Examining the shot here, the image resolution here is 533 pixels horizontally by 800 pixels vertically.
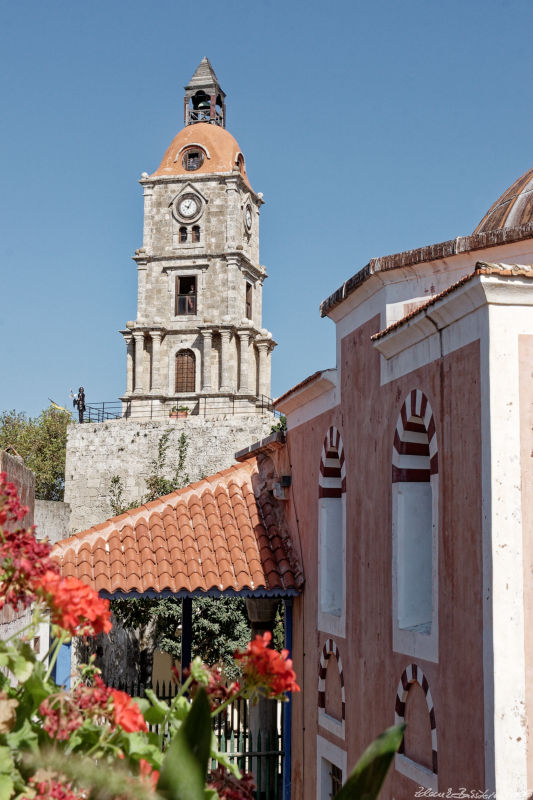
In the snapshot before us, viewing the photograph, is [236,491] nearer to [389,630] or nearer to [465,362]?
[389,630]

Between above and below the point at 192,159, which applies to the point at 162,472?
below

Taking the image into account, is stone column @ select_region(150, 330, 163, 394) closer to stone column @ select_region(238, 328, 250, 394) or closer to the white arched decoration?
stone column @ select_region(238, 328, 250, 394)

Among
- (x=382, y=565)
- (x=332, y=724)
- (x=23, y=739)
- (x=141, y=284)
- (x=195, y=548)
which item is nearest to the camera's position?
(x=23, y=739)

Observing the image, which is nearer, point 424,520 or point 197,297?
point 424,520

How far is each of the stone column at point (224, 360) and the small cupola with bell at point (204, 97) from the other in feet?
37.7

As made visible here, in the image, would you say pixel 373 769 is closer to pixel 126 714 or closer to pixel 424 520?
pixel 126 714

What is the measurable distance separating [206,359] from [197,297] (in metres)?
2.79

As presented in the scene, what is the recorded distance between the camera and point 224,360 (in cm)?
3762

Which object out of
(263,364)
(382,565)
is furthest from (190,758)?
(263,364)

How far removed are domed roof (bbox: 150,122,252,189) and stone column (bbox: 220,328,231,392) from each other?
23.6ft

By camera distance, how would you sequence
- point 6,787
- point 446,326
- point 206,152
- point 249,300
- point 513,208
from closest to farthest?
point 6,787
point 446,326
point 513,208
point 206,152
point 249,300

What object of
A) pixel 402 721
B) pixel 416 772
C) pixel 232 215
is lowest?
pixel 416 772

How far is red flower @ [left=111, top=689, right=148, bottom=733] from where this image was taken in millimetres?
2523

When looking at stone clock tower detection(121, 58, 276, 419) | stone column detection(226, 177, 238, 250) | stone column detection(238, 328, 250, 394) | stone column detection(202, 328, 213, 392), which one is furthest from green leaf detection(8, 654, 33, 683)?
stone column detection(226, 177, 238, 250)
